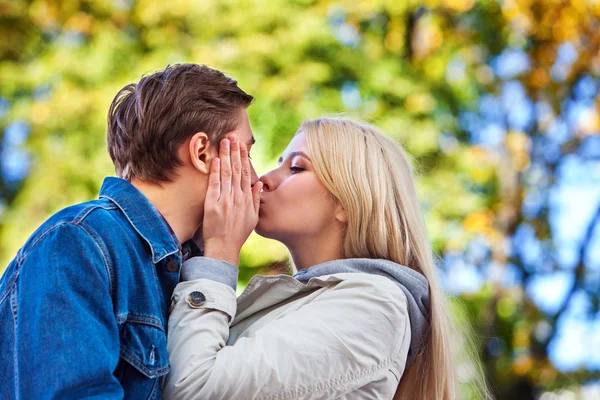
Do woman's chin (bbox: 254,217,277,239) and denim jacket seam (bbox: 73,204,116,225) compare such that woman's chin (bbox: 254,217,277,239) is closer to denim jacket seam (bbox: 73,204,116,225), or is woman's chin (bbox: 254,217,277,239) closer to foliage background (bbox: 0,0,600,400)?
denim jacket seam (bbox: 73,204,116,225)

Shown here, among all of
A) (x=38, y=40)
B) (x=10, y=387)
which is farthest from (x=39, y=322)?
(x=38, y=40)

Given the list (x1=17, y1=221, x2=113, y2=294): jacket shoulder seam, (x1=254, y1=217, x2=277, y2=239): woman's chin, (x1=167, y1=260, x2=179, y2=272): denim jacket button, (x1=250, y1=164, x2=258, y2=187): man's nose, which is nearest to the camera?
(x1=17, y1=221, x2=113, y2=294): jacket shoulder seam

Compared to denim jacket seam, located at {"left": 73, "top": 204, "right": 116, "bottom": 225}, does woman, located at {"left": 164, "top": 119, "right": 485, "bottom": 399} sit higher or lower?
lower

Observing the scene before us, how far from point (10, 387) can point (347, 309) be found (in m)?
0.84

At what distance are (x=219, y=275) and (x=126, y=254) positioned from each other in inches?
12.0

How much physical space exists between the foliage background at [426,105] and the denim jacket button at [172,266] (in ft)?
14.3

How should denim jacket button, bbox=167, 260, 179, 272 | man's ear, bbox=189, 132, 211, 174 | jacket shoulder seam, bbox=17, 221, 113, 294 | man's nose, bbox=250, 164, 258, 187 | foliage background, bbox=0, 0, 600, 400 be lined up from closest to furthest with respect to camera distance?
jacket shoulder seam, bbox=17, 221, 113, 294 < denim jacket button, bbox=167, 260, 179, 272 < man's ear, bbox=189, 132, 211, 174 < man's nose, bbox=250, 164, 258, 187 < foliage background, bbox=0, 0, 600, 400

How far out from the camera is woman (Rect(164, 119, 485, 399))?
6.44 ft

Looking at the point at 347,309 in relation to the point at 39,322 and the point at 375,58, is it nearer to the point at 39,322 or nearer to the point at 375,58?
the point at 39,322

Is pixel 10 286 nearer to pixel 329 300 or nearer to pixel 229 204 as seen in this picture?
pixel 229 204

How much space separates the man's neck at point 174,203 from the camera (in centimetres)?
215

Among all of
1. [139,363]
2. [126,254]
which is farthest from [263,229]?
[139,363]

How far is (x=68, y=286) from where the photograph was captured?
170cm

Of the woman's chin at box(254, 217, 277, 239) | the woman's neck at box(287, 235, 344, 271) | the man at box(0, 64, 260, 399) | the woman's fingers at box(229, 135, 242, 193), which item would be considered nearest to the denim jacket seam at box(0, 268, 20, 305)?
the man at box(0, 64, 260, 399)
